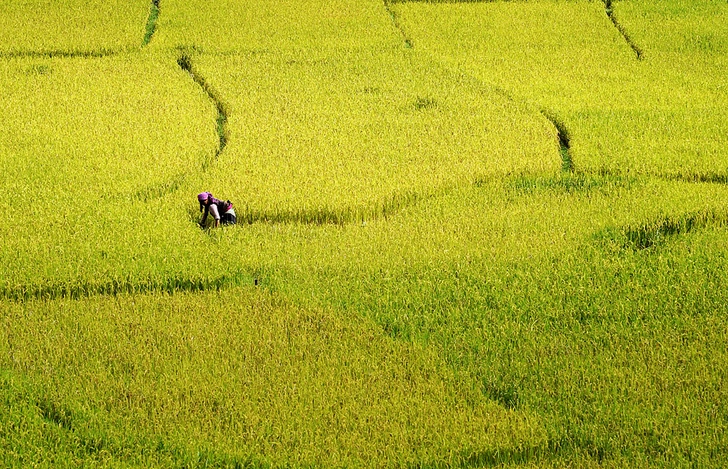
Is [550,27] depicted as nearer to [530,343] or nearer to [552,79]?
[552,79]

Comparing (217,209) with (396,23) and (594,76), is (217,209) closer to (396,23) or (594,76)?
(594,76)

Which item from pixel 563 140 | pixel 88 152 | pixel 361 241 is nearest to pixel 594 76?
pixel 563 140

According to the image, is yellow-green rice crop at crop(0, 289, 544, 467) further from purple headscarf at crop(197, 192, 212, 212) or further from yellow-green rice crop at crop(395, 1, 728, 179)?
yellow-green rice crop at crop(395, 1, 728, 179)

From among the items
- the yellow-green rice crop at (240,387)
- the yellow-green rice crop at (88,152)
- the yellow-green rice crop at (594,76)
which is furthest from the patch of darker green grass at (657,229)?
the yellow-green rice crop at (88,152)

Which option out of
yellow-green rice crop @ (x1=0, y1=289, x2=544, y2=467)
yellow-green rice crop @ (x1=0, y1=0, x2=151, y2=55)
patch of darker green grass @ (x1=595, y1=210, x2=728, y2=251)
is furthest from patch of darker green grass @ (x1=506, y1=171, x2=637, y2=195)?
yellow-green rice crop @ (x1=0, y1=0, x2=151, y2=55)

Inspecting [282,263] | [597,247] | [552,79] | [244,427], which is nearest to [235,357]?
[244,427]

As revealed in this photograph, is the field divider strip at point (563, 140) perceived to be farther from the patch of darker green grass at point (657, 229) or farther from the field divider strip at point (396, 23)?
the field divider strip at point (396, 23)

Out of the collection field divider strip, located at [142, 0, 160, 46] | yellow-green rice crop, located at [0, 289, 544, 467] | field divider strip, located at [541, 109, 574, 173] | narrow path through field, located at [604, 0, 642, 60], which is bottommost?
field divider strip, located at [142, 0, 160, 46]
